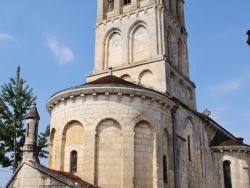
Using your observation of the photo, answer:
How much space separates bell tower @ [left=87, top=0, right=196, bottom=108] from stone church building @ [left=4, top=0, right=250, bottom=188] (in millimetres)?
82

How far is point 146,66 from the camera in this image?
87.2ft

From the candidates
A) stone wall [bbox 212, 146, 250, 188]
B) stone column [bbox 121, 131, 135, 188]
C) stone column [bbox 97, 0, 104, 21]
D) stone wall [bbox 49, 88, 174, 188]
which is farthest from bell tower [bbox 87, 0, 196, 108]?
stone column [bbox 121, 131, 135, 188]

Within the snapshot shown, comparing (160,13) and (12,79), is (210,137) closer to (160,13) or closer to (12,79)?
(160,13)

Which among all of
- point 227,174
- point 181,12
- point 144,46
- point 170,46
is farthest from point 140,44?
point 227,174

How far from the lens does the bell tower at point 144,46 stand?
2648 cm

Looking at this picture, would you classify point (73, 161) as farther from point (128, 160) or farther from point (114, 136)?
point (128, 160)

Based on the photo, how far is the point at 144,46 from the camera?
2803cm

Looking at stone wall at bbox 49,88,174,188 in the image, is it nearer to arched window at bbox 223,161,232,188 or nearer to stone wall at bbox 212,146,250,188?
stone wall at bbox 212,146,250,188

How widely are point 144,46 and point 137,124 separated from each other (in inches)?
406

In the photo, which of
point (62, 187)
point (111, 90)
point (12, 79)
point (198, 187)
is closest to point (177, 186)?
point (198, 187)

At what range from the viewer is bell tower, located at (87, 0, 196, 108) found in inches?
1043

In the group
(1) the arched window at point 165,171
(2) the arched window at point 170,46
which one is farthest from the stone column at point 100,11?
(1) the arched window at point 165,171

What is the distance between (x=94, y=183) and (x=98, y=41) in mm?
15126

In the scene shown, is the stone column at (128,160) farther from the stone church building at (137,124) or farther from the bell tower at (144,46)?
the bell tower at (144,46)
